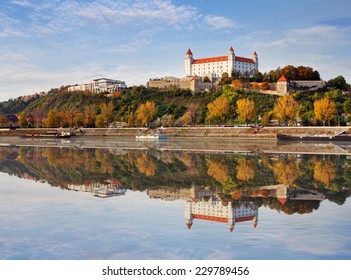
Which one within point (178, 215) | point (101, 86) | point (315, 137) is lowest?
point (178, 215)

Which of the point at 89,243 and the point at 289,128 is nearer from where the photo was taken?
the point at 89,243

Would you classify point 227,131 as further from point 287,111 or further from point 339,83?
point 339,83

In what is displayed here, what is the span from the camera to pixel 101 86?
134 meters

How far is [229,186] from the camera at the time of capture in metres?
13.9

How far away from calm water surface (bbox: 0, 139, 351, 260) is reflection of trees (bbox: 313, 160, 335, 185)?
4 centimetres

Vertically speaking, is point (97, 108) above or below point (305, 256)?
above

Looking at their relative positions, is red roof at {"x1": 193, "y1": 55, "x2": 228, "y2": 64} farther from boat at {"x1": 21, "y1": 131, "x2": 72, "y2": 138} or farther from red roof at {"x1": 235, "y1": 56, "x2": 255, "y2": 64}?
boat at {"x1": 21, "y1": 131, "x2": 72, "y2": 138}

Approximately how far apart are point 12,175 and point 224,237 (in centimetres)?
1289

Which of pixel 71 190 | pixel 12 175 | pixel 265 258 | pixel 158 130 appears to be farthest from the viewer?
pixel 158 130

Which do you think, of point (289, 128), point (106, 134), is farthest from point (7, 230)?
point (106, 134)

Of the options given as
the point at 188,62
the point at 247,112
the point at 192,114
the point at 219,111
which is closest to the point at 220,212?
the point at 247,112

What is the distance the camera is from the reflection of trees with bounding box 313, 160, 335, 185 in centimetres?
1536

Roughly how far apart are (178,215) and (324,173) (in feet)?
30.3

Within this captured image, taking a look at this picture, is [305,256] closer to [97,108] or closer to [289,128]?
[289,128]
